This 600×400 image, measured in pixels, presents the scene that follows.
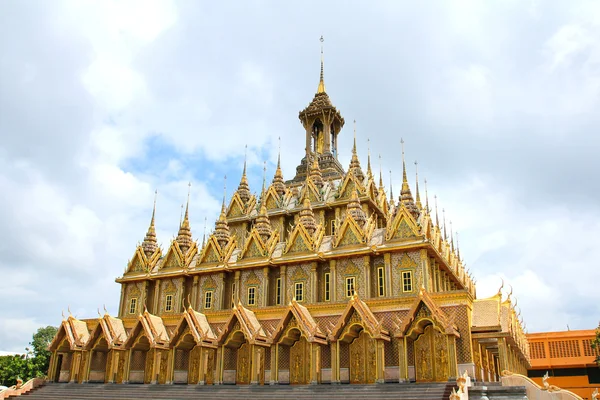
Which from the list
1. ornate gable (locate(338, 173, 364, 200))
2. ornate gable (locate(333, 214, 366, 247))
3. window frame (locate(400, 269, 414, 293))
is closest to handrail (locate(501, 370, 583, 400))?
window frame (locate(400, 269, 414, 293))

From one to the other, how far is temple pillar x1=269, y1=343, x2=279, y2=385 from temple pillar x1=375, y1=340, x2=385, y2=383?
4.74m

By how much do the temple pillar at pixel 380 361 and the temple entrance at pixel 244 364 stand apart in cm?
682

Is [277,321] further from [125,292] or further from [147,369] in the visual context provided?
[125,292]

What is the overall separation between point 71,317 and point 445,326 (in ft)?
71.1

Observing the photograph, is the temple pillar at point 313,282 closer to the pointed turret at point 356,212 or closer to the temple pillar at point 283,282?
the temple pillar at point 283,282

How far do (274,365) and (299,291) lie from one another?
5.24 meters

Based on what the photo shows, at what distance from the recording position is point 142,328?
93.8ft

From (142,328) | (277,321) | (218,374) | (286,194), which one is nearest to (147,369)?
(142,328)

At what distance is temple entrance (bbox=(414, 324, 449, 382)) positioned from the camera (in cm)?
2244

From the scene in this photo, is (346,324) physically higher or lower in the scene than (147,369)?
higher

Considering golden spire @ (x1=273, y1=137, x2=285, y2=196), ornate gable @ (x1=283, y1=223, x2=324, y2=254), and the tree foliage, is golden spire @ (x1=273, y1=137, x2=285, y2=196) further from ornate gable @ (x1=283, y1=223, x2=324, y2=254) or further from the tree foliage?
the tree foliage

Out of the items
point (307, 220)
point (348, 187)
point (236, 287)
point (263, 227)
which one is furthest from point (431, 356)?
point (348, 187)

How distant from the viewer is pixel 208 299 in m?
32.2

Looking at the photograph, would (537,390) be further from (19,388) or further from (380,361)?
(19,388)
